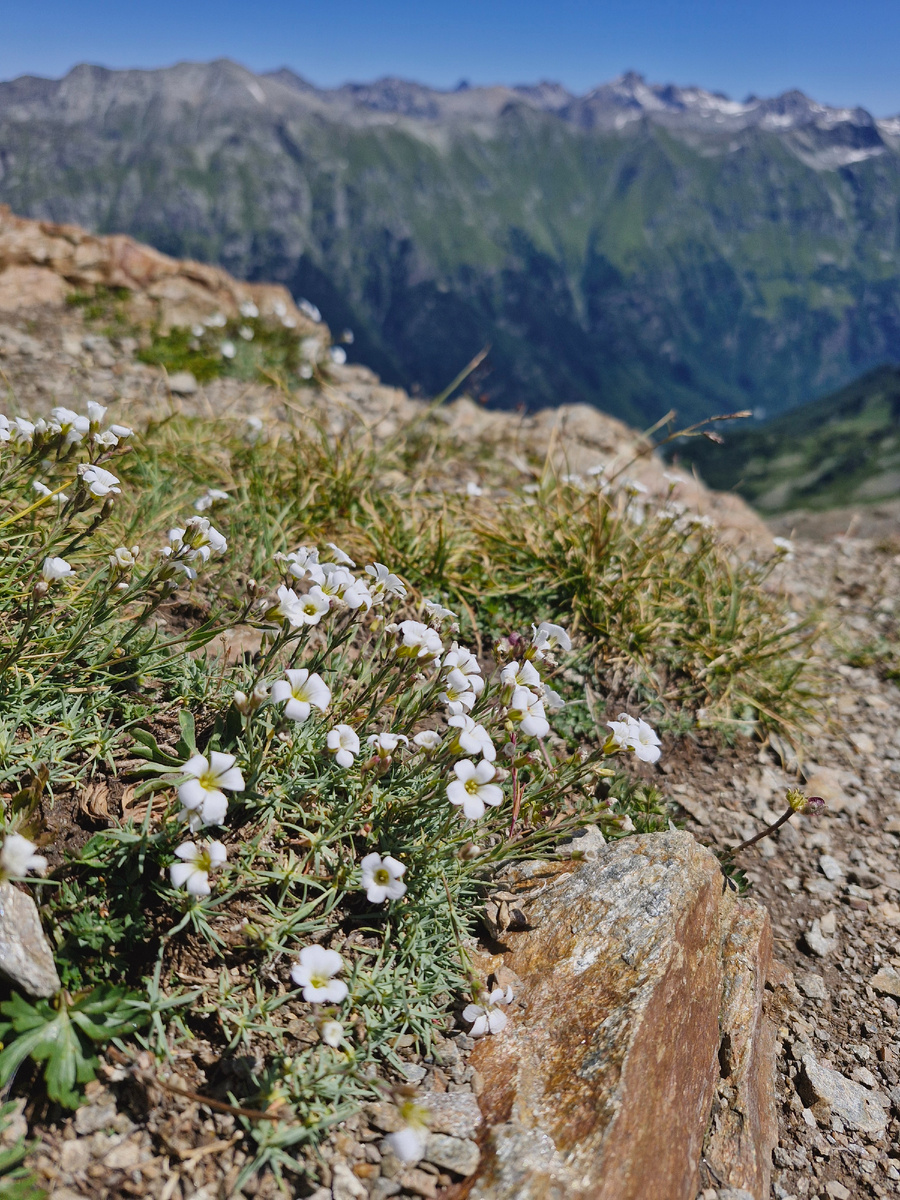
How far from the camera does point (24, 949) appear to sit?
2.48 m

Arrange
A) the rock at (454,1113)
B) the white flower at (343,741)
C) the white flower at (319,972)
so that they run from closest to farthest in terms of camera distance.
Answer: the white flower at (319,972) → the rock at (454,1113) → the white flower at (343,741)

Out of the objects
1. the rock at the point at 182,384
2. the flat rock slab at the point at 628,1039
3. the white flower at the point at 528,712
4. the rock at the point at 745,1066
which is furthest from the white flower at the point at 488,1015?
the rock at the point at 182,384

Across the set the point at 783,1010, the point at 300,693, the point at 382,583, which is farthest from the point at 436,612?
the point at 783,1010

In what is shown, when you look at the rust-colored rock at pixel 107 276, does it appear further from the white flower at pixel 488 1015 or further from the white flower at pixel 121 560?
the white flower at pixel 488 1015

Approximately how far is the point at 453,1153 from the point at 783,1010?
2.13 m

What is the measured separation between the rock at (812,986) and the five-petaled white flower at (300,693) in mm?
3159

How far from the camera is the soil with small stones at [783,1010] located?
7.83ft

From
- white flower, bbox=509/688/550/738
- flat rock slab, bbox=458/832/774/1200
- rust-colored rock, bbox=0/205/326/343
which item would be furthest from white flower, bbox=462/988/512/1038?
rust-colored rock, bbox=0/205/326/343

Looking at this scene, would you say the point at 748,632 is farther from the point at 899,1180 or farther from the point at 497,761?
the point at 899,1180

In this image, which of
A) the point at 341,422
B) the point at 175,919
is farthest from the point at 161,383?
the point at 175,919

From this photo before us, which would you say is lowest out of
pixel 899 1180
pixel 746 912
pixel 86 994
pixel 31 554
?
Answer: pixel 899 1180

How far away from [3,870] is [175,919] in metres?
0.85

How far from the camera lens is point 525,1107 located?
8.64 feet

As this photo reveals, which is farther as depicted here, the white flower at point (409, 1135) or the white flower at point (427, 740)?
the white flower at point (427, 740)
